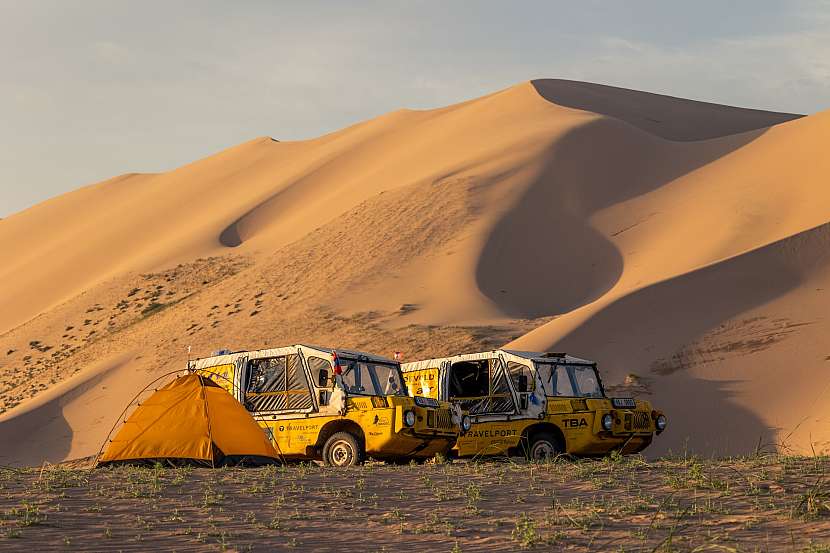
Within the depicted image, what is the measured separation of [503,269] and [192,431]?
2735cm

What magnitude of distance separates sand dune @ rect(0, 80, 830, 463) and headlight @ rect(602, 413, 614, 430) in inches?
271

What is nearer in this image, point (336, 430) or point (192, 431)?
point (192, 431)

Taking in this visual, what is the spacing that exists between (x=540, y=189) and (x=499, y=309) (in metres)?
11.1

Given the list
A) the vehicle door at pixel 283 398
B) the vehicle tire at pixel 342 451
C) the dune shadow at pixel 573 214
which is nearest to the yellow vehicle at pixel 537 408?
the vehicle tire at pixel 342 451

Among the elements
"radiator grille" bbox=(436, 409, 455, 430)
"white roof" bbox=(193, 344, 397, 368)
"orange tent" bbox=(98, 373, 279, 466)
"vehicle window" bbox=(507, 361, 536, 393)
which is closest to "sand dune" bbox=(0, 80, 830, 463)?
"vehicle window" bbox=(507, 361, 536, 393)

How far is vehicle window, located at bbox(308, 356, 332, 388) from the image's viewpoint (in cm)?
1602

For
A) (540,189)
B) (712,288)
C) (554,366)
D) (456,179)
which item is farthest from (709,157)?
(554,366)

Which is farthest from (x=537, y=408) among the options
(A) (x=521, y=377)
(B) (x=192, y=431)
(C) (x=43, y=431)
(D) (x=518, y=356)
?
(C) (x=43, y=431)

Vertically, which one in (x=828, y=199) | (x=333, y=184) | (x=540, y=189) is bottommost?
(x=828, y=199)

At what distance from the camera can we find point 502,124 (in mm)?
60250

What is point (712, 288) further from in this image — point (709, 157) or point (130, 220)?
point (130, 220)

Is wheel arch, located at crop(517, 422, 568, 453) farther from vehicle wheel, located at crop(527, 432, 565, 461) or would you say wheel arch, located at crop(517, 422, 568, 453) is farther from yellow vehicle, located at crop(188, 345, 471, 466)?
yellow vehicle, located at crop(188, 345, 471, 466)

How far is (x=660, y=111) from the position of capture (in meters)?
70.1

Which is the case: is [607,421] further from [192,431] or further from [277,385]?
[192,431]
